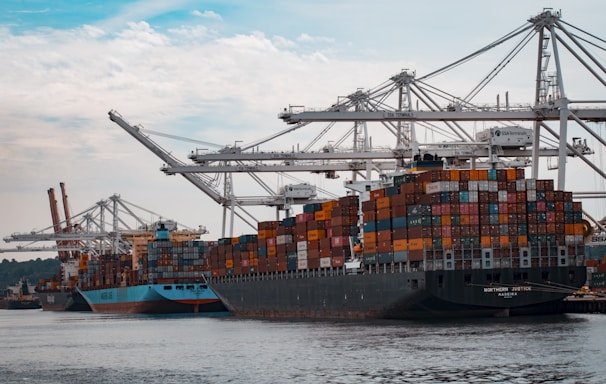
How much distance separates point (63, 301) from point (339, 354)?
376 feet

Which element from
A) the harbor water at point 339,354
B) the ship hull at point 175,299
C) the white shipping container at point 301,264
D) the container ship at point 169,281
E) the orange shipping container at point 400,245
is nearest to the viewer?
the harbor water at point 339,354

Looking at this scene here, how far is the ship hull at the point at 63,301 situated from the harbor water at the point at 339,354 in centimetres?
8284

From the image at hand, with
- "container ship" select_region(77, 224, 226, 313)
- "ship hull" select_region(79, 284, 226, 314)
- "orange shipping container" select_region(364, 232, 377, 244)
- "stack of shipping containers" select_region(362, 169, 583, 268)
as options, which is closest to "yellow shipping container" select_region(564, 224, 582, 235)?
"stack of shipping containers" select_region(362, 169, 583, 268)

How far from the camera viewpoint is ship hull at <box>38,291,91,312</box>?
14688 centimetres

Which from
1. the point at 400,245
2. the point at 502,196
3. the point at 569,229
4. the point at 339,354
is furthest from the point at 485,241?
the point at 339,354

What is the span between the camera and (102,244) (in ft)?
488

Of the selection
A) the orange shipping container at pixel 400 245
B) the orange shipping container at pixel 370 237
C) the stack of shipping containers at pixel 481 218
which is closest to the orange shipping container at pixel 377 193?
the stack of shipping containers at pixel 481 218

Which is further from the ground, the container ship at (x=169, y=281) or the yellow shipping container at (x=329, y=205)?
the yellow shipping container at (x=329, y=205)

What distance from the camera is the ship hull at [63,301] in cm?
14688

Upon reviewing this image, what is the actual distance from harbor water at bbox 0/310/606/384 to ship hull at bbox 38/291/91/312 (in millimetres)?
82842

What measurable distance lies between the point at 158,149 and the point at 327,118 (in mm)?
22050

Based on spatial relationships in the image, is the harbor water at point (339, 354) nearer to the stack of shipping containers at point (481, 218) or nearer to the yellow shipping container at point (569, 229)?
the stack of shipping containers at point (481, 218)

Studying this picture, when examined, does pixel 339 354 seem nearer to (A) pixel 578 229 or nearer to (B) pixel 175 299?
(A) pixel 578 229

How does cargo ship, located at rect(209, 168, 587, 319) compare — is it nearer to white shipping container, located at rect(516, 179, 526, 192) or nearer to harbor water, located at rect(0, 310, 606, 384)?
white shipping container, located at rect(516, 179, 526, 192)
